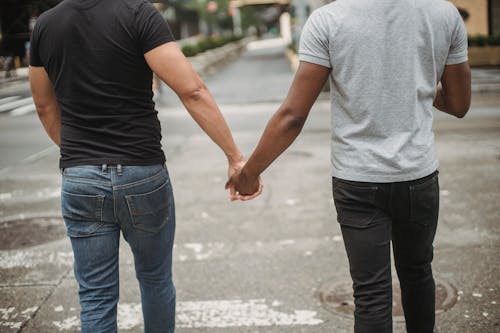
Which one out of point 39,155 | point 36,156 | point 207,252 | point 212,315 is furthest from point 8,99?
point 39,155

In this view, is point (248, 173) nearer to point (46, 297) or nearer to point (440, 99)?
→ point (440, 99)

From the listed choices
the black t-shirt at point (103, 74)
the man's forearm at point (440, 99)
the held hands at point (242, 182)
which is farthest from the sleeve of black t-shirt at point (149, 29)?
the man's forearm at point (440, 99)

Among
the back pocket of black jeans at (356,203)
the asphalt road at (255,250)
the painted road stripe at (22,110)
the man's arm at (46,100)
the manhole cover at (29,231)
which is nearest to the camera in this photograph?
the back pocket of black jeans at (356,203)

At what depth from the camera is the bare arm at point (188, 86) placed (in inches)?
94.5

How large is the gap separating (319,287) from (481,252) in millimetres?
1355

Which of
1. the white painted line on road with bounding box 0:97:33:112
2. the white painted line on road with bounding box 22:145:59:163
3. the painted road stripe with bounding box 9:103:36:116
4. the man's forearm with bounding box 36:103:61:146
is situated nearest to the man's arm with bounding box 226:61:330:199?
the man's forearm with bounding box 36:103:61:146

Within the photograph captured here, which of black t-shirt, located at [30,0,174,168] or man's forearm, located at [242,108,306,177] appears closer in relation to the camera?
black t-shirt, located at [30,0,174,168]

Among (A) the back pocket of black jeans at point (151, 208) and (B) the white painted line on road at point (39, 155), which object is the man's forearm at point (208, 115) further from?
(B) the white painted line on road at point (39, 155)

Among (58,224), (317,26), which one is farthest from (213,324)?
(58,224)

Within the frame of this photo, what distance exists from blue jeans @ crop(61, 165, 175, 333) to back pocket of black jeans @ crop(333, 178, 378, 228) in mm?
743

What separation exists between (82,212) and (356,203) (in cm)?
110

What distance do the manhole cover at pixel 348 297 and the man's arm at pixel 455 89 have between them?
1.45 metres

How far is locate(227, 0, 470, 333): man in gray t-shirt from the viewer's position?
231 centimetres

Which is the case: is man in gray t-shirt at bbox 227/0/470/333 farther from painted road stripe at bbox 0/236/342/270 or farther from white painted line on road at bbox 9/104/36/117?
white painted line on road at bbox 9/104/36/117
